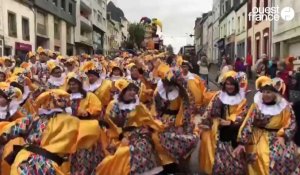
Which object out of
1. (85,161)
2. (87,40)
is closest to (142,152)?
(85,161)

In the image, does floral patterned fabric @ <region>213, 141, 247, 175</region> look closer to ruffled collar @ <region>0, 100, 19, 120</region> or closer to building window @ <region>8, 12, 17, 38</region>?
ruffled collar @ <region>0, 100, 19, 120</region>

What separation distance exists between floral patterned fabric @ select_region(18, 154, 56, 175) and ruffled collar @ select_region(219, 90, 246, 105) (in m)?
3.14

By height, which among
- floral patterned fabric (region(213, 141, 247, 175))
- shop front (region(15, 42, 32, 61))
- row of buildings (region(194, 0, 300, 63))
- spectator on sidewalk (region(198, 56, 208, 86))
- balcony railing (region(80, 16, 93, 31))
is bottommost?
floral patterned fabric (region(213, 141, 247, 175))

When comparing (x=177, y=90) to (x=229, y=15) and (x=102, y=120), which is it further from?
(x=229, y=15)

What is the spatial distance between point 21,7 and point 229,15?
2127 centimetres

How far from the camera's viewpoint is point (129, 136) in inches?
243

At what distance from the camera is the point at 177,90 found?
716 centimetres

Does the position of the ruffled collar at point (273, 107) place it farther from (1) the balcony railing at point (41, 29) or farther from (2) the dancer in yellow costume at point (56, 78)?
(1) the balcony railing at point (41, 29)

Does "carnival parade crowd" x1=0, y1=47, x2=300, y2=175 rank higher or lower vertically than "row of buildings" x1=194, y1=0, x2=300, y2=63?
Result: lower

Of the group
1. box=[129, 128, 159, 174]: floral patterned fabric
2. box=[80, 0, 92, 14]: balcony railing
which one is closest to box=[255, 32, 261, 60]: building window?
box=[80, 0, 92, 14]: balcony railing

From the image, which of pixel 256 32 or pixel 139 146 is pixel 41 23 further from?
pixel 139 146

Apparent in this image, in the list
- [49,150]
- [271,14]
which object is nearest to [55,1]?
[271,14]

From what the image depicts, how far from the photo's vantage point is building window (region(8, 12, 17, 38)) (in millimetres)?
25156

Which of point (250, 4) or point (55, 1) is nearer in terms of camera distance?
point (250, 4)
